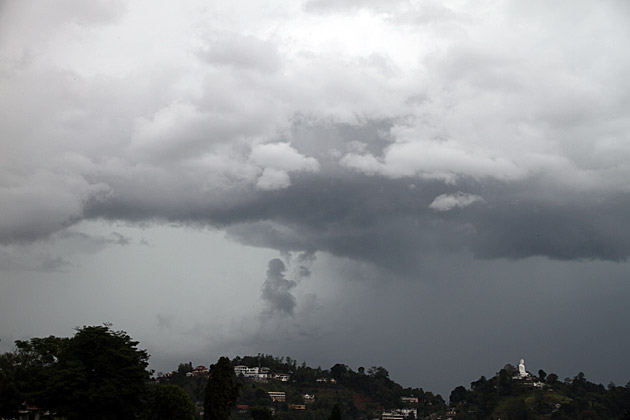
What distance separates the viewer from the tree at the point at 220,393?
7738 cm

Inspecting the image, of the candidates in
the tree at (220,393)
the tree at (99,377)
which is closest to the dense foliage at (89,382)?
the tree at (99,377)

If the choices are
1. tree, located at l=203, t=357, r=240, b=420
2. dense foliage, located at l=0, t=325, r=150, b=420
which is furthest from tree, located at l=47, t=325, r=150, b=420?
tree, located at l=203, t=357, r=240, b=420

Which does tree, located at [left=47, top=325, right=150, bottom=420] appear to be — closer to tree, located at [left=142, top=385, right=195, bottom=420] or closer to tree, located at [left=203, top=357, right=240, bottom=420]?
tree, located at [left=142, top=385, right=195, bottom=420]

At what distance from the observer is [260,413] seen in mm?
116750

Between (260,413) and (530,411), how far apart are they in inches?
4177

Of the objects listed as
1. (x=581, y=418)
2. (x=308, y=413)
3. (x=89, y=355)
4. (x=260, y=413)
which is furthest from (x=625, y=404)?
(x=89, y=355)

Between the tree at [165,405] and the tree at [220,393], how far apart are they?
4507mm

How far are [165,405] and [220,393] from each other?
7431 mm

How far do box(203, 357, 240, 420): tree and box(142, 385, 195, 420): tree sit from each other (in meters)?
4.51

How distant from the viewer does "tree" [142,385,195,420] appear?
7938 cm

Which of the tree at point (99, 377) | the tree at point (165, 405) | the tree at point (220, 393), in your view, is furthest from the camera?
the tree at point (165, 405)

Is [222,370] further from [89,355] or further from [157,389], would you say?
[89,355]

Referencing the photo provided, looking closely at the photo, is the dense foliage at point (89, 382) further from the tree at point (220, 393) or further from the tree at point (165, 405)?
the tree at point (220, 393)

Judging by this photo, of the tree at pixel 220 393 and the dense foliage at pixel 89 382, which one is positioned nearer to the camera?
the dense foliage at pixel 89 382
